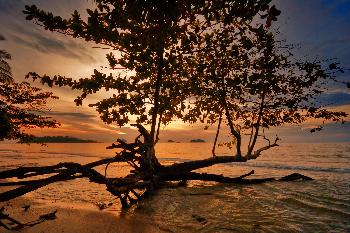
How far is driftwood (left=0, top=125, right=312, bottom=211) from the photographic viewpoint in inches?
265

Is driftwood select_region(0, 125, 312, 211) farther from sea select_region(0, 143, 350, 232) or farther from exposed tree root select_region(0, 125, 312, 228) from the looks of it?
sea select_region(0, 143, 350, 232)

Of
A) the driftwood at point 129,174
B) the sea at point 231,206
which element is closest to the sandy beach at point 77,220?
the sea at point 231,206

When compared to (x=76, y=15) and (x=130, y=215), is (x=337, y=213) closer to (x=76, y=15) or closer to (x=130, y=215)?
(x=130, y=215)

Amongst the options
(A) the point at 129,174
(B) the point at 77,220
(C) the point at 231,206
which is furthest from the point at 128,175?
(C) the point at 231,206

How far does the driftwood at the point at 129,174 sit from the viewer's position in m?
6.74

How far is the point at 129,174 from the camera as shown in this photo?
12.8 m

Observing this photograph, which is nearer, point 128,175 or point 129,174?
point 128,175

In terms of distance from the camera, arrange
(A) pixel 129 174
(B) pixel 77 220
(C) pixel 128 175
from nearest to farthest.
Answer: (B) pixel 77 220 → (C) pixel 128 175 → (A) pixel 129 174

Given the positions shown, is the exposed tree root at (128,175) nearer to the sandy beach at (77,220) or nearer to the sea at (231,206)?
the sea at (231,206)

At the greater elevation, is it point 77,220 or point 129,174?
point 129,174

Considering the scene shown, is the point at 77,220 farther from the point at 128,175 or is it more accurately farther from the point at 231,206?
the point at 231,206

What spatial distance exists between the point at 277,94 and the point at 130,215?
1014 cm

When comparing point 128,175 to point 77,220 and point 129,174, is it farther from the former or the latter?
point 77,220

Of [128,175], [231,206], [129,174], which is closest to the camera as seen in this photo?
[231,206]
